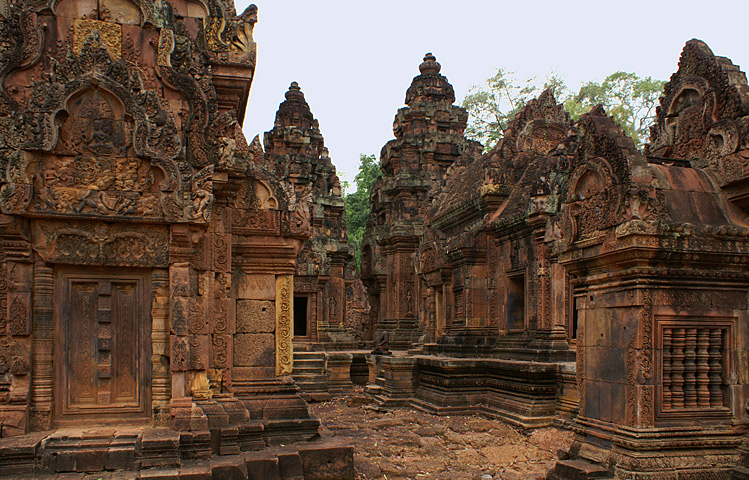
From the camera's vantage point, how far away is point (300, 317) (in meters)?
20.2

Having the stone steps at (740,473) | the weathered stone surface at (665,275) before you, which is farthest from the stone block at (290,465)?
the stone steps at (740,473)

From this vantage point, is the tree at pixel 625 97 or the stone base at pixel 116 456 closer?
the stone base at pixel 116 456

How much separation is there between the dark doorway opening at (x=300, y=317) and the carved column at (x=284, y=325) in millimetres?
11840

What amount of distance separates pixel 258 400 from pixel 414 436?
154 inches

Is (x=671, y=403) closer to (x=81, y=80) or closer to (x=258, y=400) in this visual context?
(x=258, y=400)

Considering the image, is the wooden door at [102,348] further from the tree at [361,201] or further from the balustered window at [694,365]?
the tree at [361,201]

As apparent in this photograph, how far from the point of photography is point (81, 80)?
20.5 ft

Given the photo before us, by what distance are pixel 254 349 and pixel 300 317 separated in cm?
1231

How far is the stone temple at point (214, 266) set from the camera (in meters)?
5.88

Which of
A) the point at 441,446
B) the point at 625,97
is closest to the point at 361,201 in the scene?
the point at 625,97

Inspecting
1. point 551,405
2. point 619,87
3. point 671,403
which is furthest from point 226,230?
point 619,87

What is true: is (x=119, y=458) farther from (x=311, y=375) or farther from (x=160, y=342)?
(x=311, y=375)

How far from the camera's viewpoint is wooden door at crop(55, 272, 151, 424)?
6.43 meters

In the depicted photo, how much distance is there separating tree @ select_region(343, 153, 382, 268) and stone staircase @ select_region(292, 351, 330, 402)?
23.6 metres
